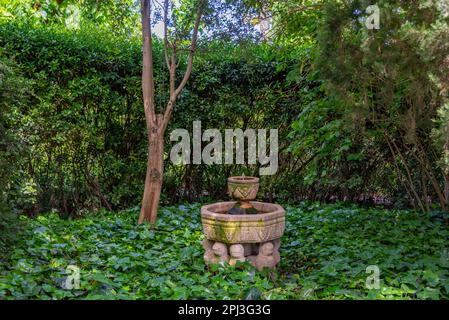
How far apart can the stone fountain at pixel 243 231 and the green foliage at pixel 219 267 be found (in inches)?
5.8

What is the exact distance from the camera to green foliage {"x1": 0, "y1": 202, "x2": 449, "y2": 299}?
3.72m

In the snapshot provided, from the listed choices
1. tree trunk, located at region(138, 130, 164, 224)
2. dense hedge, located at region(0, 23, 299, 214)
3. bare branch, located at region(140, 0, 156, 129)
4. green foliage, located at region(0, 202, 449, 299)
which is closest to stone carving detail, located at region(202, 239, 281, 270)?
green foliage, located at region(0, 202, 449, 299)

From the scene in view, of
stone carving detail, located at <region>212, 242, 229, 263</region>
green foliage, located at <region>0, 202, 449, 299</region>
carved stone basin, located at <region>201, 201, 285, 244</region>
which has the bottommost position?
green foliage, located at <region>0, 202, 449, 299</region>

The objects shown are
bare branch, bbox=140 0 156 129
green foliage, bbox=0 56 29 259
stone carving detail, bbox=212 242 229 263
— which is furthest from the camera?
bare branch, bbox=140 0 156 129

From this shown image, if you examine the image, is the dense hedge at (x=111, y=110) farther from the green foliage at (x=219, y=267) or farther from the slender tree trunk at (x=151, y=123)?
the green foliage at (x=219, y=267)

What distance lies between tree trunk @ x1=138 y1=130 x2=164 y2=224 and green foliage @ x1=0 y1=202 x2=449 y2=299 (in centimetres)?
17

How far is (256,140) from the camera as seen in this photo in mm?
7918

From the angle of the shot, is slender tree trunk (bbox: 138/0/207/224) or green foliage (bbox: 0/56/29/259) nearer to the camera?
green foliage (bbox: 0/56/29/259)

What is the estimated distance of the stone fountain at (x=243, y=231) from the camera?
427cm

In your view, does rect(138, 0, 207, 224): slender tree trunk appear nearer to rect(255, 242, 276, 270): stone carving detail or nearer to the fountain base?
the fountain base

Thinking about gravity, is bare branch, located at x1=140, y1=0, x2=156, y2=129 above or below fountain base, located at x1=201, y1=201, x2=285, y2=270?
above

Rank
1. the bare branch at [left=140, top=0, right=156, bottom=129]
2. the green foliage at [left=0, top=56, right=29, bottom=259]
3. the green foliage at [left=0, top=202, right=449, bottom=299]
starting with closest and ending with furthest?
the green foliage at [left=0, top=202, right=449, bottom=299]
the green foliage at [left=0, top=56, right=29, bottom=259]
the bare branch at [left=140, top=0, right=156, bottom=129]

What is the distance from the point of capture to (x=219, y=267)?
4.30 m
